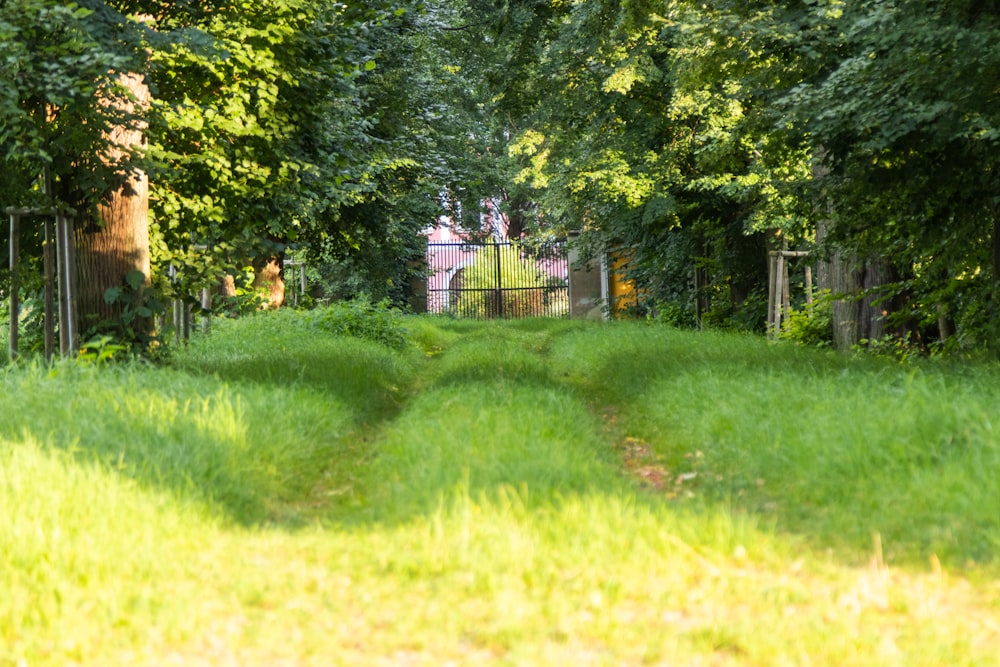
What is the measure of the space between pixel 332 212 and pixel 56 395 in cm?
1326

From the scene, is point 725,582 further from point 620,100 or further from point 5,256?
point 620,100

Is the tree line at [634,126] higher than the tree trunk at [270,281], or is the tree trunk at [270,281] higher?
the tree line at [634,126]

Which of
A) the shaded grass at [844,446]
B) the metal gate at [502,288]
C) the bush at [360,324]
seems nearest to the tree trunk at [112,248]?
the shaded grass at [844,446]

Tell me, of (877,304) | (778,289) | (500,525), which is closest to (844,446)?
(500,525)

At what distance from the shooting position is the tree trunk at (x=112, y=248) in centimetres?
1162

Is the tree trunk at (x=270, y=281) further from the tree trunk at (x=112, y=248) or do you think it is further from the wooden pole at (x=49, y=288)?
the wooden pole at (x=49, y=288)

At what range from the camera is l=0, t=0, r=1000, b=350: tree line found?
363 inches

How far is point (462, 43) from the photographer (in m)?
31.5

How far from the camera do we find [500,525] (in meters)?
5.34

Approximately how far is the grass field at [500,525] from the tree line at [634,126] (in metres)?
2.31

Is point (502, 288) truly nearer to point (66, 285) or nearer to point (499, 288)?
point (499, 288)

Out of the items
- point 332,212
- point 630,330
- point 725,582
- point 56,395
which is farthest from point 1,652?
point 332,212

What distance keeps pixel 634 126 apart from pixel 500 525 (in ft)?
57.5

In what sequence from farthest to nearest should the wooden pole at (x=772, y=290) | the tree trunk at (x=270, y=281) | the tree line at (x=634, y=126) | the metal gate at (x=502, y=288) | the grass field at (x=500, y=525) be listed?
the metal gate at (x=502, y=288) → the tree trunk at (x=270, y=281) → the wooden pole at (x=772, y=290) → the tree line at (x=634, y=126) → the grass field at (x=500, y=525)
